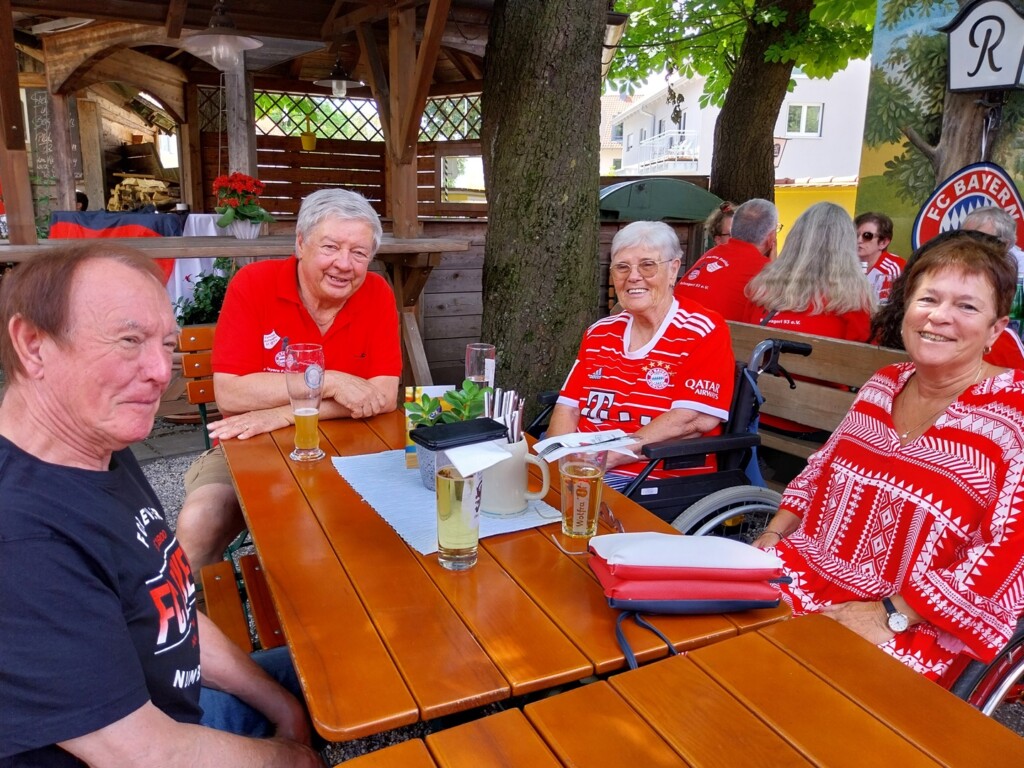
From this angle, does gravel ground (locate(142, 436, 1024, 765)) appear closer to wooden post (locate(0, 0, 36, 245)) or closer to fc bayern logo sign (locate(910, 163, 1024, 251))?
wooden post (locate(0, 0, 36, 245))

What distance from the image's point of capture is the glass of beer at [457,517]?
1276mm

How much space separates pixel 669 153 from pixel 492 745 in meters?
31.1

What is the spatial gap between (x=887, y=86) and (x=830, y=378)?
A: 344 centimetres

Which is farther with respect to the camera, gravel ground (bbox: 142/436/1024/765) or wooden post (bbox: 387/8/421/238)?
wooden post (bbox: 387/8/421/238)

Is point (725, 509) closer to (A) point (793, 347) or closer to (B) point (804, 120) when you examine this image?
(A) point (793, 347)

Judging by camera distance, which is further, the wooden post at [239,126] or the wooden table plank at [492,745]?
the wooden post at [239,126]

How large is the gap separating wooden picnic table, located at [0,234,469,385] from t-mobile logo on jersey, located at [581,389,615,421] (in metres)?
1.97

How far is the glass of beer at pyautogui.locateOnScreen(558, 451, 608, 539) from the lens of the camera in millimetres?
1410

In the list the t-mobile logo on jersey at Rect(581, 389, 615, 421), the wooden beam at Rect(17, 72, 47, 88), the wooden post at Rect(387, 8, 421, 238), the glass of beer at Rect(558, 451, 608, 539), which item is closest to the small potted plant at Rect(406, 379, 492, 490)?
the glass of beer at Rect(558, 451, 608, 539)

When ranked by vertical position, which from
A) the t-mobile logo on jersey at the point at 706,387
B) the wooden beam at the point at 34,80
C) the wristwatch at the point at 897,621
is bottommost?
the wristwatch at the point at 897,621

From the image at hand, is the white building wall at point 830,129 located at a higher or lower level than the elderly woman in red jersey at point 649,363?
higher

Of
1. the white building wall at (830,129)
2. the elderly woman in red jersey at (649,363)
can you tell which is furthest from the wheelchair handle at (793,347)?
the white building wall at (830,129)

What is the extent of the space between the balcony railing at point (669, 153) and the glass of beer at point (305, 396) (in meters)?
25.8

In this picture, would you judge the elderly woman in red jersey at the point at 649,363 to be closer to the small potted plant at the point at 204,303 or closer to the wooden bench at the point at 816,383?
the wooden bench at the point at 816,383
